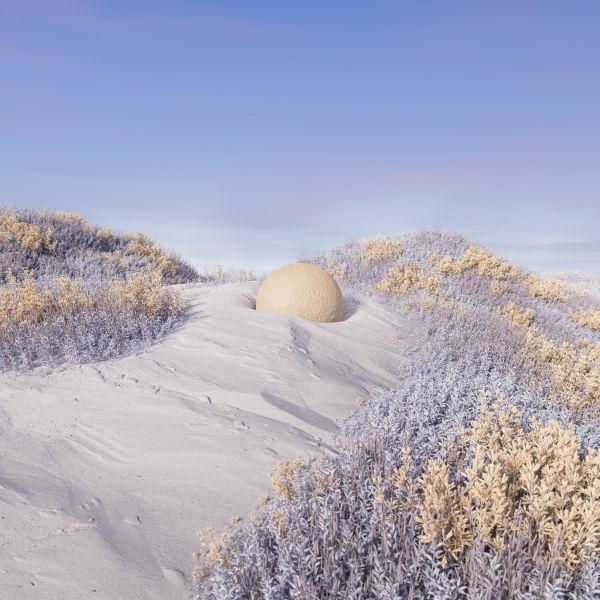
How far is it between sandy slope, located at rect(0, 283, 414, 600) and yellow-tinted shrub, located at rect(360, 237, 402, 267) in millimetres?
6467

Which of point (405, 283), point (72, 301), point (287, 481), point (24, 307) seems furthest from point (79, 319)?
point (405, 283)

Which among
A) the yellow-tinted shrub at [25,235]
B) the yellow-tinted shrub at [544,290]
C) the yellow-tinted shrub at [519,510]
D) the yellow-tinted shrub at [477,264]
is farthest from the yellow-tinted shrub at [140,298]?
the yellow-tinted shrub at [544,290]

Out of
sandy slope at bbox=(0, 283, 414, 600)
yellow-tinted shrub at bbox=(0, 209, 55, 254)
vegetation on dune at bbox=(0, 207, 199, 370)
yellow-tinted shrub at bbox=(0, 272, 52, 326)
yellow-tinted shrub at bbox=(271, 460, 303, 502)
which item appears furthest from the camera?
yellow-tinted shrub at bbox=(0, 209, 55, 254)

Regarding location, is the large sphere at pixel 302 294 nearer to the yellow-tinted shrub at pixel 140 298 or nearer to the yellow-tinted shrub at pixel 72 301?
the yellow-tinted shrub at pixel 140 298

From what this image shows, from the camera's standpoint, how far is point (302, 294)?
7984 mm

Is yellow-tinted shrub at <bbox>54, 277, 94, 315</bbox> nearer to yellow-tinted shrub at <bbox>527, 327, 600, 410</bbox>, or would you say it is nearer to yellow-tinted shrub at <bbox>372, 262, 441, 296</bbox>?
yellow-tinted shrub at <bbox>372, 262, 441, 296</bbox>

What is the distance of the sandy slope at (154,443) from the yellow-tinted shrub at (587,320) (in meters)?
8.41

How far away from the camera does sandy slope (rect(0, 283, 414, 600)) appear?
292 cm

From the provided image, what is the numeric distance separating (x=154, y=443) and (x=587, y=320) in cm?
1253

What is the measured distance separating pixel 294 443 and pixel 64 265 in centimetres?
1065

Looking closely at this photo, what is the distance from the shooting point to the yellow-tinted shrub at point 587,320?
12766 mm

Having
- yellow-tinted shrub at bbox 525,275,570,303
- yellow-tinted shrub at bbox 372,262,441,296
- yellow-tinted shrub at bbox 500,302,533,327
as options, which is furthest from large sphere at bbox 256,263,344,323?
yellow-tinted shrub at bbox 525,275,570,303

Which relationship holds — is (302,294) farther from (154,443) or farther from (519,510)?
(519,510)

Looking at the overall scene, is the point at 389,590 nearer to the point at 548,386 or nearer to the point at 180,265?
the point at 548,386
